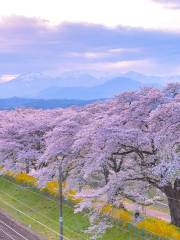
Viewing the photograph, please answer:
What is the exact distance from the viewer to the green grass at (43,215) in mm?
41156

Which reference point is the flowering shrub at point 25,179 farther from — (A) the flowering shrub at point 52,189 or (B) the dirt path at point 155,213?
(B) the dirt path at point 155,213

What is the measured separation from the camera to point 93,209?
38.5m

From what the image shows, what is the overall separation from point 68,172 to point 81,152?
5.22 metres

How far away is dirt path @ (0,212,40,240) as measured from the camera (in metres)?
42.8

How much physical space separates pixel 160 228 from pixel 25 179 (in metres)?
32.6

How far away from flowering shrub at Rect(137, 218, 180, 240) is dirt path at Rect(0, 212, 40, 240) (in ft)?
30.8

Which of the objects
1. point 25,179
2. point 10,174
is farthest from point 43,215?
point 10,174

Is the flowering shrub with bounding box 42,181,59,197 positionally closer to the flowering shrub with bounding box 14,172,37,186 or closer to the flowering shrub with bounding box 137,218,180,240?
the flowering shrub with bounding box 14,172,37,186

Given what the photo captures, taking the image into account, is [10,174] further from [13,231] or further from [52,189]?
[13,231]

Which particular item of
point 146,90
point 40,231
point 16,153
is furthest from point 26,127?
point 146,90

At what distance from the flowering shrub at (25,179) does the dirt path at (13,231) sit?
13975mm

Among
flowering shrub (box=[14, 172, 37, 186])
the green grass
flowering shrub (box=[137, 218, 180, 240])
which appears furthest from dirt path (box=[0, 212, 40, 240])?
flowering shrub (box=[14, 172, 37, 186])

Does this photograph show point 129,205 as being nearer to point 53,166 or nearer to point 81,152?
point 53,166

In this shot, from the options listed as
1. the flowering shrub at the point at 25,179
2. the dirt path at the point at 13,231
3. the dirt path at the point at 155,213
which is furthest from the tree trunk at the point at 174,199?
the flowering shrub at the point at 25,179
